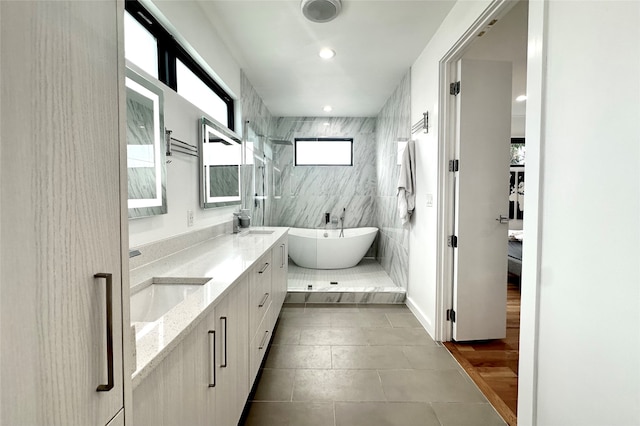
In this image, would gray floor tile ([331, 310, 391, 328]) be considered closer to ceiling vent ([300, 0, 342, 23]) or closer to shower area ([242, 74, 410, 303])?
shower area ([242, 74, 410, 303])

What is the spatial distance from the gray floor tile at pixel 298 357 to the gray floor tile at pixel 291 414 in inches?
15.8

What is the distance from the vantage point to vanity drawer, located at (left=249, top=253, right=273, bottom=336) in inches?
66.8

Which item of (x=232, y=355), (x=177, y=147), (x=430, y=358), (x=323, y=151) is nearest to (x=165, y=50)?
(x=177, y=147)

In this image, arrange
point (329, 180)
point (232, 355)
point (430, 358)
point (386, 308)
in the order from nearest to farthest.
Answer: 1. point (232, 355)
2. point (430, 358)
3. point (386, 308)
4. point (329, 180)

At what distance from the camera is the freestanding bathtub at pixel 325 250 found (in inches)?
176

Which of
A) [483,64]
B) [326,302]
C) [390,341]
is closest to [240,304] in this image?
[390,341]

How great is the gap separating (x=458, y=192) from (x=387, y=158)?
6.54 ft

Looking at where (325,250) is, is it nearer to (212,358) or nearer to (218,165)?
(218,165)

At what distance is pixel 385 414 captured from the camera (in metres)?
1.72

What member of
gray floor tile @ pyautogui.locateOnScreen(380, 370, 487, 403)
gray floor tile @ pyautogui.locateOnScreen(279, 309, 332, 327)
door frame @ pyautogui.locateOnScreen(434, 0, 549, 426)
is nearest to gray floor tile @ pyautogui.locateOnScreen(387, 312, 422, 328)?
gray floor tile @ pyautogui.locateOnScreen(279, 309, 332, 327)

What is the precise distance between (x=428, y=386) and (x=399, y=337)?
0.67 m

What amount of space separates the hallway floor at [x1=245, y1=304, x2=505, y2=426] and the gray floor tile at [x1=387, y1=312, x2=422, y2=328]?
2 cm

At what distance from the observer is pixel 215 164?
2.54 m

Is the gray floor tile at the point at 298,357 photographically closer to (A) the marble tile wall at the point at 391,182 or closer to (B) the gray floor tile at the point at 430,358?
(B) the gray floor tile at the point at 430,358
